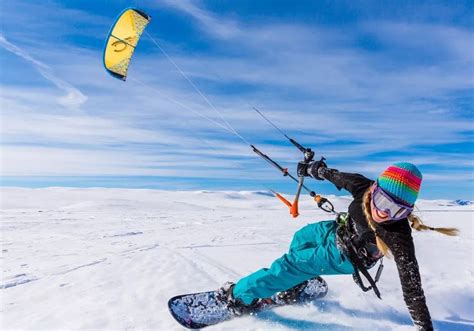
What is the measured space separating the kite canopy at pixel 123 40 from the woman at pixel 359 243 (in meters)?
4.50

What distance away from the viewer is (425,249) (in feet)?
27.4

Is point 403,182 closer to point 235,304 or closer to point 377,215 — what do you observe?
point 377,215

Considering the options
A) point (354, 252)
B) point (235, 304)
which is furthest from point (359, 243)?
point (235, 304)

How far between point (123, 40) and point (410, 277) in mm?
6253

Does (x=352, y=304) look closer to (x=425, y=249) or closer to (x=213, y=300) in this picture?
(x=213, y=300)

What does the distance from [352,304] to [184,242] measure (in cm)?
544

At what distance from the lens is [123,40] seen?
6.98 meters

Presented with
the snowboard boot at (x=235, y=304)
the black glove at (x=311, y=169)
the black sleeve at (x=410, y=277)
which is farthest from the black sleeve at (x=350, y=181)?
the snowboard boot at (x=235, y=304)

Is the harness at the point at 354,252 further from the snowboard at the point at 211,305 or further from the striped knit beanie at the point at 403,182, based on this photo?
the snowboard at the point at 211,305

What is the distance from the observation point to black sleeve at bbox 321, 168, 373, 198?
3816 mm

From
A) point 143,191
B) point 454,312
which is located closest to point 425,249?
point 454,312

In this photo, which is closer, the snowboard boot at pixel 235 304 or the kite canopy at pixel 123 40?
the snowboard boot at pixel 235 304

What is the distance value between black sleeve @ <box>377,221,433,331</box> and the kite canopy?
18.8ft

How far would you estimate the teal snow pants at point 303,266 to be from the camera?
12.1 feet
